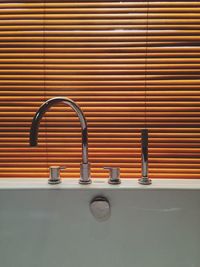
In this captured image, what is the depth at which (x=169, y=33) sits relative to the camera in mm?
777

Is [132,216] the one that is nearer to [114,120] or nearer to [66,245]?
[66,245]

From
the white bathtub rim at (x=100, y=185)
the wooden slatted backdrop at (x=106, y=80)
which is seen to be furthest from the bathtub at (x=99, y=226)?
the wooden slatted backdrop at (x=106, y=80)

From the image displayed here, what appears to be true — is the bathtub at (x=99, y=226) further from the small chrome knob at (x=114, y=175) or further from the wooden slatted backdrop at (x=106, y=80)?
the wooden slatted backdrop at (x=106, y=80)

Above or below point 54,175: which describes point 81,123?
above

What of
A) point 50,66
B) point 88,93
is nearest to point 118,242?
point 88,93

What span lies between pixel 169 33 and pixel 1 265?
37.1 inches

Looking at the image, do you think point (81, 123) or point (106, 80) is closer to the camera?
point (81, 123)

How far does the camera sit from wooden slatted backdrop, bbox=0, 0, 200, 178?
777 mm

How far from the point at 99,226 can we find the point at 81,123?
1.05ft

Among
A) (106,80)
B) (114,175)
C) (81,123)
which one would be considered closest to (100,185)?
(114,175)

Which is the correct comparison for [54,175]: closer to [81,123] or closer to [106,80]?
[81,123]

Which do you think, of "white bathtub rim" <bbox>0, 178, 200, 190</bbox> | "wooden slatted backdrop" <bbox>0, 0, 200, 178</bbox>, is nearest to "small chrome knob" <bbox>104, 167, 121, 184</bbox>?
"white bathtub rim" <bbox>0, 178, 200, 190</bbox>

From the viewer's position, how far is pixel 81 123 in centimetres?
66

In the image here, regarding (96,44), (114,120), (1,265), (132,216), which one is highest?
(96,44)
